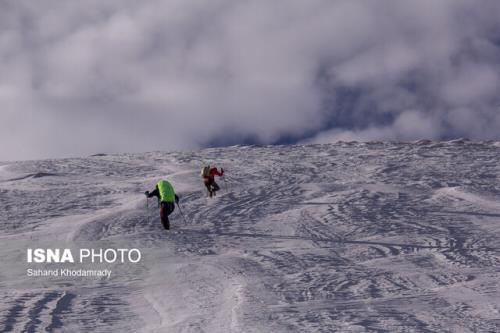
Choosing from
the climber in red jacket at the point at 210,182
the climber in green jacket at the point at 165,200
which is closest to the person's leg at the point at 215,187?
the climber in red jacket at the point at 210,182

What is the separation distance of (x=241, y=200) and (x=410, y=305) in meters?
11.2

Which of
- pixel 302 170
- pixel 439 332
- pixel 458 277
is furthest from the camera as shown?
pixel 302 170

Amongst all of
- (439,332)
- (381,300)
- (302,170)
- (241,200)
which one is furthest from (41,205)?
(439,332)

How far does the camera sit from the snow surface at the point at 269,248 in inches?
311

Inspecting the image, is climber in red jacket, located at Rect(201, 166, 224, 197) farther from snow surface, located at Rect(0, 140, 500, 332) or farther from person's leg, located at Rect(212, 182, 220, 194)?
snow surface, located at Rect(0, 140, 500, 332)

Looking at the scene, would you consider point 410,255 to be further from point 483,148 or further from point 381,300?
point 483,148

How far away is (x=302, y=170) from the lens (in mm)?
26047

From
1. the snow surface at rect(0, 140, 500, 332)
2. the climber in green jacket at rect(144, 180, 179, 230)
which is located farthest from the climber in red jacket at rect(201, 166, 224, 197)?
the climber in green jacket at rect(144, 180, 179, 230)

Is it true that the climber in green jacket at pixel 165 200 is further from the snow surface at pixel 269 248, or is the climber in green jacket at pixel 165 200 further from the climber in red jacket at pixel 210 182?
the climber in red jacket at pixel 210 182

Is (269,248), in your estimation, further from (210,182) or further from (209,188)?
(209,188)

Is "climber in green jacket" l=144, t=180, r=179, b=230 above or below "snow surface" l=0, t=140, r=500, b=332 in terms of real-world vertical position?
above

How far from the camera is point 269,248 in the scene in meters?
12.6

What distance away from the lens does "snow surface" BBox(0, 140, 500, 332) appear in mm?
7895

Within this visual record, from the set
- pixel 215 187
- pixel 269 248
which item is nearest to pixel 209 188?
pixel 215 187
